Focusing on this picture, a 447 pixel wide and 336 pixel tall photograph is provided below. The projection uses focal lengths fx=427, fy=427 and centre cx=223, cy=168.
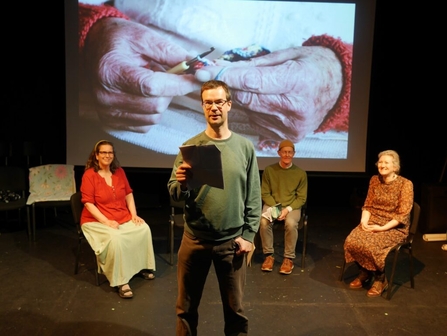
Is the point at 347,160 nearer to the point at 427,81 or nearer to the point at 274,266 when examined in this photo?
the point at 427,81

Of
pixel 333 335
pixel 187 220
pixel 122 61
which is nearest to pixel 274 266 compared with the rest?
pixel 333 335

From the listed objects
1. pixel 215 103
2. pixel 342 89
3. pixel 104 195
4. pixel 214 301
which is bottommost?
pixel 214 301

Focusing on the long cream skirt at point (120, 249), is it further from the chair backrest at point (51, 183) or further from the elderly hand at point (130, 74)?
the elderly hand at point (130, 74)

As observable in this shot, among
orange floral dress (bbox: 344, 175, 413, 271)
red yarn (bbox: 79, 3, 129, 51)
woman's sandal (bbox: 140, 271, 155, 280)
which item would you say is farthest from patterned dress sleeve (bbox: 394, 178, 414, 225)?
red yarn (bbox: 79, 3, 129, 51)

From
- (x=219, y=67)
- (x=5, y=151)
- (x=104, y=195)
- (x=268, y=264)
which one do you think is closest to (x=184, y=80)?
(x=219, y=67)

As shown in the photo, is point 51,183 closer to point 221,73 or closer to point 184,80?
point 184,80

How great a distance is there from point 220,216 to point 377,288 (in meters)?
1.87

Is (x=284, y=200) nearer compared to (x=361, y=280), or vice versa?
(x=361, y=280)

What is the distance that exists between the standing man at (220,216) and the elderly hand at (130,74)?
332 centimetres

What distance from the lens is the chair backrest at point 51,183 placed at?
14.6 feet

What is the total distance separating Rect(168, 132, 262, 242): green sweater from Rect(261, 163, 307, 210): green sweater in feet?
6.23

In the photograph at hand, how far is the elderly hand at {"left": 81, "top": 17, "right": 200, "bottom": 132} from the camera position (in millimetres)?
4938

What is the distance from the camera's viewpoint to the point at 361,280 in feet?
10.7

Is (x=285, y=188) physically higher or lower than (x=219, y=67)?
lower
